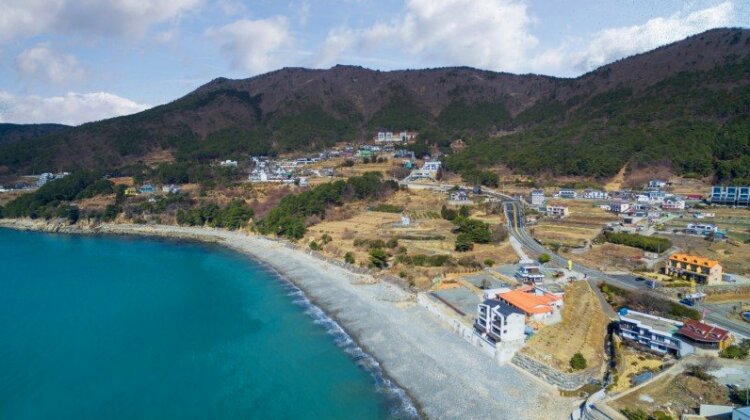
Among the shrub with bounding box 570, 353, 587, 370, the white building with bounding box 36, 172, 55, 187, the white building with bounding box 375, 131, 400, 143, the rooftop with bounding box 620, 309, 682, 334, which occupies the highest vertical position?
the white building with bounding box 375, 131, 400, 143

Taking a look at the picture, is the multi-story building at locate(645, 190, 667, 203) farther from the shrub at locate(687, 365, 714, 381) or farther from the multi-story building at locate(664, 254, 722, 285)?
the shrub at locate(687, 365, 714, 381)

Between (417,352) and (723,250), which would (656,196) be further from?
(417,352)

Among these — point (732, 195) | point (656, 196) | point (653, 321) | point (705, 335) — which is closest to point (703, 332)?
point (705, 335)

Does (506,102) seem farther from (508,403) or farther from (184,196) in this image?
(508,403)

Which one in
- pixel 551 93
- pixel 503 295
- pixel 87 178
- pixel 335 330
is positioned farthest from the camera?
pixel 551 93

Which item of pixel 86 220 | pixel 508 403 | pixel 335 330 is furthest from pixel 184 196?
pixel 508 403

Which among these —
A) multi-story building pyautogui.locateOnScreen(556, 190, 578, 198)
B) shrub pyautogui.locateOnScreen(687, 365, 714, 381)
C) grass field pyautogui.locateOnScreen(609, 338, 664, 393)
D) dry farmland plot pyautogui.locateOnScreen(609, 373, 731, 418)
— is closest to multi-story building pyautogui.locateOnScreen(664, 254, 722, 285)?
grass field pyautogui.locateOnScreen(609, 338, 664, 393)

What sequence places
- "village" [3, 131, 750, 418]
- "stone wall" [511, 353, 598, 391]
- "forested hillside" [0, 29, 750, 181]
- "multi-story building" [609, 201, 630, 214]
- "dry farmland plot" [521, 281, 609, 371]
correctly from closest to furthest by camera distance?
"stone wall" [511, 353, 598, 391]
"village" [3, 131, 750, 418]
"dry farmland plot" [521, 281, 609, 371]
"multi-story building" [609, 201, 630, 214]
"forested hillside" [0, 29, 750, 181]

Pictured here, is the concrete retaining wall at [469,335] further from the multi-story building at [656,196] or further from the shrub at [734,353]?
the multi-story building at [656,196]
